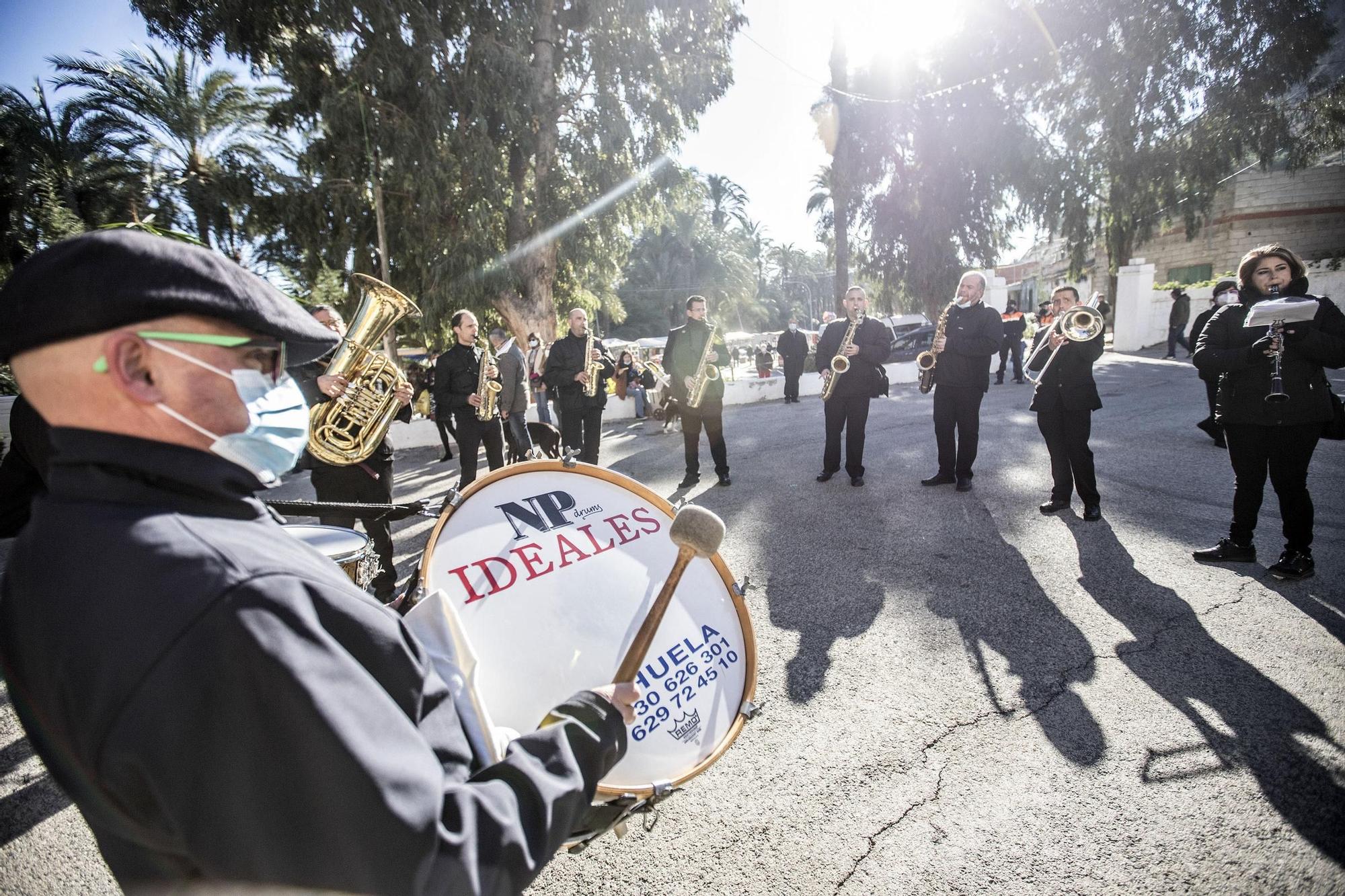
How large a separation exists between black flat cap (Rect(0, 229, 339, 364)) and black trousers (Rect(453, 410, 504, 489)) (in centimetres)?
533

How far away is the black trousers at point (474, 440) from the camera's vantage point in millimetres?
6254

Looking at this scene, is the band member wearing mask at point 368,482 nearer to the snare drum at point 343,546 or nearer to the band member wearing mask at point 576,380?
the snare drum at point 343,546

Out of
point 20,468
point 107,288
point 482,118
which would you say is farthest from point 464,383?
point 482,118

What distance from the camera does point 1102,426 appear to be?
27.7 ft

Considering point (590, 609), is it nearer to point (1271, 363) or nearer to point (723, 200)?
point (1271, 363)

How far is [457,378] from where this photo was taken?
6.04m

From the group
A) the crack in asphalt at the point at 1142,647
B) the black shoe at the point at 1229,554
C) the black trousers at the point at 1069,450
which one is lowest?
the crack in asphalt at the point at 1142,647

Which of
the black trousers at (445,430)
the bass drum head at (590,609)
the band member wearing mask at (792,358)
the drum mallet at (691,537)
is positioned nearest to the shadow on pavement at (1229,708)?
the bass drum head at (590,609)

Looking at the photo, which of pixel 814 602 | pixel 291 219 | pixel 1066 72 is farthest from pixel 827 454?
pixel 1066 72

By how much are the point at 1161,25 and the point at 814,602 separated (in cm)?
2571

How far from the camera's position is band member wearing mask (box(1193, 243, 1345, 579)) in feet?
11.4

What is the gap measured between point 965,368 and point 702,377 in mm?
2608

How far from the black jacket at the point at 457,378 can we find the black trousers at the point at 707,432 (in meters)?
2.31

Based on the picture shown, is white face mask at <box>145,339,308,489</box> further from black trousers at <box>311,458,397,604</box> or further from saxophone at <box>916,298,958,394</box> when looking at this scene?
saxophone at <box>916,298,958,394</box>
